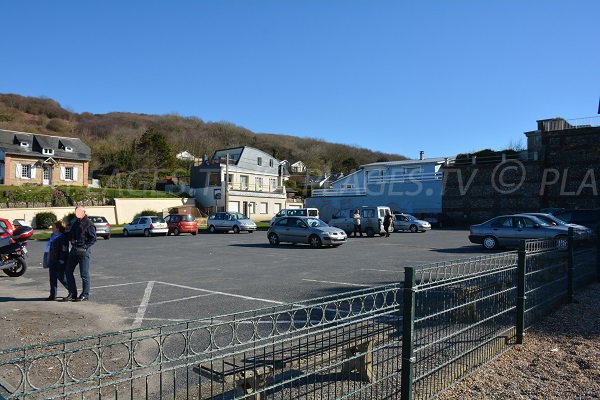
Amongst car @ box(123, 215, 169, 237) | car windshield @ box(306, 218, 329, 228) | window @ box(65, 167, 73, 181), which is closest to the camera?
car windshield @ box(306, 218, 329, 228)

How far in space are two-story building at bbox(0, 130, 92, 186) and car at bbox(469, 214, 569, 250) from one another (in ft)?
168

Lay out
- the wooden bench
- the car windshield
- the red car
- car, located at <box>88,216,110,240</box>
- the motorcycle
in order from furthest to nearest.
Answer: the red car < car, located at <box>88,216,110,240</box> < the car windshield < the motorcycle < the wooden bench

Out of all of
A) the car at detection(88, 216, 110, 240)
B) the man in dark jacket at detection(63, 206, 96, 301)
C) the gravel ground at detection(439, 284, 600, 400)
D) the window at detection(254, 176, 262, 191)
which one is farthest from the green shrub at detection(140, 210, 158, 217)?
the gravel ground at detection(439, 284, 600, 400)

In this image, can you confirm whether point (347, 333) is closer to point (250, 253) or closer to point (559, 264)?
point (559, 264)

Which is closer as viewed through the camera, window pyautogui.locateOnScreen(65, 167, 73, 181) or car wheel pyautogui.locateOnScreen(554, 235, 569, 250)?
car wheel pyautogui.locateOnScreen(554, 235, 569, 250)

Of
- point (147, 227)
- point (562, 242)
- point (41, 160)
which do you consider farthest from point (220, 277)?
point (41, 160)

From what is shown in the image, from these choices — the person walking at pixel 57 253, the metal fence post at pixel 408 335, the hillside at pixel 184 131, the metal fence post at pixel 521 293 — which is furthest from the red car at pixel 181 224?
the hillside at pixel 184 131

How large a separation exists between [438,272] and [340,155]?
411 ft

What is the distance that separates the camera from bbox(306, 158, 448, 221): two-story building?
54938mm

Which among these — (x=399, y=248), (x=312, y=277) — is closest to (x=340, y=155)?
(x=399, y=248)

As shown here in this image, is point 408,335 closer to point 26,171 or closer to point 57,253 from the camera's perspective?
point 57,253

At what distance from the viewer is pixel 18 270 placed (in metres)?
14.1

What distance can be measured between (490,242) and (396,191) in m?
37.1

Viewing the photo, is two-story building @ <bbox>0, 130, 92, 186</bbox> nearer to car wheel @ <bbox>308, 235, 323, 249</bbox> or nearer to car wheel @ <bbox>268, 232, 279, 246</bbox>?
car wheel @ <bbox>268, 232, 279, 246</bbox>
